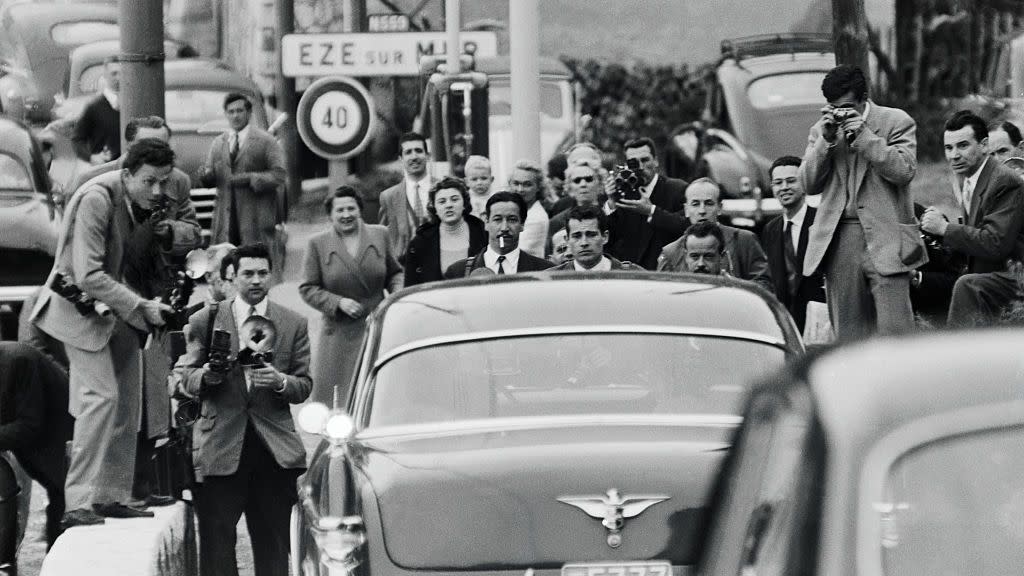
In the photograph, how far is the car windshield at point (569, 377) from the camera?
22.1 feet

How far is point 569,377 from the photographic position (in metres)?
6.87

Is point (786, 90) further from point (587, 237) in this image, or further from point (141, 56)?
point (141, 56)

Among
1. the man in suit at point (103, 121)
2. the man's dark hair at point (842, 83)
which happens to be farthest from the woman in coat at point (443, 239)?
the man in suit at point (103, 121)

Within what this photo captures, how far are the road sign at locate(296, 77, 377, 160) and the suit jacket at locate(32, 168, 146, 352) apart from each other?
5367mm

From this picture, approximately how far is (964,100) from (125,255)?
57.6 feet

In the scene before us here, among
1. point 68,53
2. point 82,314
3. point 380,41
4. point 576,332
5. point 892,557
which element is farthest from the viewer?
point 68,53

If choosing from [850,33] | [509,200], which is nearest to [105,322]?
[509,200]

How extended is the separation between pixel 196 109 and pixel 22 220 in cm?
714

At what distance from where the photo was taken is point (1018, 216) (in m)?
10.7

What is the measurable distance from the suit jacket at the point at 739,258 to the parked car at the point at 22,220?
22.7 ft

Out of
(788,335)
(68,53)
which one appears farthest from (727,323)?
(68,53)

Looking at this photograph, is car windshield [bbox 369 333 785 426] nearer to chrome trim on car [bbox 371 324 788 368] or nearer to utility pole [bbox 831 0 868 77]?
chrome trim on car [bbox 371 324 788 368]

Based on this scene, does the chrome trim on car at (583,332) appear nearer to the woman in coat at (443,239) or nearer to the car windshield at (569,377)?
the car windshield at (569,377)

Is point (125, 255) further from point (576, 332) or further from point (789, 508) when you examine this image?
point (789, 508)
